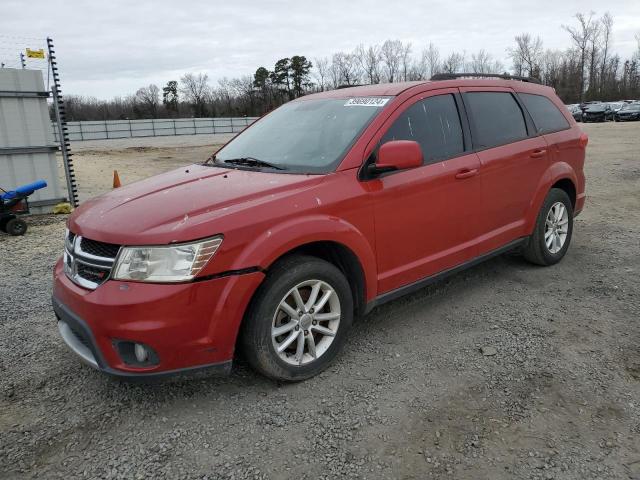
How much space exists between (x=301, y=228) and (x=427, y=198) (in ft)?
3.85

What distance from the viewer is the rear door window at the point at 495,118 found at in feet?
14.1

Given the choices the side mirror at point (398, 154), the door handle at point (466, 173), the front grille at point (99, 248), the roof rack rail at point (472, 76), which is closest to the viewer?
the front grille at point (99, 248)

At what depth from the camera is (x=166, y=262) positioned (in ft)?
8.83

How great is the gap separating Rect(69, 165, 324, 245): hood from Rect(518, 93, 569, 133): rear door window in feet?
8.98

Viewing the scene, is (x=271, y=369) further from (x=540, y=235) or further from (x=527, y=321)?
(x=540, y=235)

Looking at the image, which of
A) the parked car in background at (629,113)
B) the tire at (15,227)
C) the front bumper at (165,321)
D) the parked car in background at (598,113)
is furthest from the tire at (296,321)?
the parked car in background at (598,113)

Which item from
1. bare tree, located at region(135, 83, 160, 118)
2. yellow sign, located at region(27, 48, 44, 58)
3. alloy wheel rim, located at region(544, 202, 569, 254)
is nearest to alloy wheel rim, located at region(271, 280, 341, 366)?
alloy wheel rim, located at region(544, 202, 569, 254)

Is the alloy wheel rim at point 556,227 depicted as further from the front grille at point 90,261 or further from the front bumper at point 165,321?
the front grille at point 90,261

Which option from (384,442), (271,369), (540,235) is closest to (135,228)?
(271,369)

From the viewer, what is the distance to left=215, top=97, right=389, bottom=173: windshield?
11.5 feet

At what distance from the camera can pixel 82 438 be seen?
2756 millimetres

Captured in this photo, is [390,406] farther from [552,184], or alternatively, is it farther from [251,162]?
[552,184]

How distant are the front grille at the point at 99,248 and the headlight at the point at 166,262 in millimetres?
146

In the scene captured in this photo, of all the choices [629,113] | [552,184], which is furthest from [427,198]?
[629,113]
